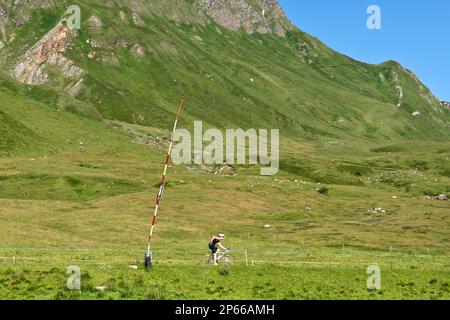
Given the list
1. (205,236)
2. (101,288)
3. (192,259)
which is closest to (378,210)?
(205,236)

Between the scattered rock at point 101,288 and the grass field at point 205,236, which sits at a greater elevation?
the grass field at point 205,236

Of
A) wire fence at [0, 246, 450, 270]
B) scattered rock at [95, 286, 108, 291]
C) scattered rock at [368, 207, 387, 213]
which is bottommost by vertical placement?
scattered rock at [95, 286, 108, 291]

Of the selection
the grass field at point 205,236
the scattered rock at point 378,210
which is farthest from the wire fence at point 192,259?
the scattered rock at point 378,210

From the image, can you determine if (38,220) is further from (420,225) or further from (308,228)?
(420,225)

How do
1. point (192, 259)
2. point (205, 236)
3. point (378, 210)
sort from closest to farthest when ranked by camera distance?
1. point (192, 259)
2. point (205, 236)
3. point (378, 210)

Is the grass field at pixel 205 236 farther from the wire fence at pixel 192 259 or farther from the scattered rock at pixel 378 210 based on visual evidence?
the scattered rock at pixel 378 210

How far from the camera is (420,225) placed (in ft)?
360

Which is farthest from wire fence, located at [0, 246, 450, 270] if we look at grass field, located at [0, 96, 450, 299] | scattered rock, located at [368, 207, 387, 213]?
scattered rock, located at [368, 207, 387, 213]

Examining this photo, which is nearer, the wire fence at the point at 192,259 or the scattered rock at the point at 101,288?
the scattered rock at the point at 101,288

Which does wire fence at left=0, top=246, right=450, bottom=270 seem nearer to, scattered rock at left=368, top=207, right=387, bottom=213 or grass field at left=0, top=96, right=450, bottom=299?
grass field at left=0, top=96, right=450, bottom=299

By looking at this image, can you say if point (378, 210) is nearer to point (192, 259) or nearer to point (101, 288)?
point (192, 259)

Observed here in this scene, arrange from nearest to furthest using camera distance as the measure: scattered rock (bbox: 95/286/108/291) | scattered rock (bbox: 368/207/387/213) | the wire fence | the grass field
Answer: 1. scattered rock (bbox: 95/286/108/291)
2. the grass field
3. the wire fence
4. scattered rock (bbox: 368/207/387/213)
